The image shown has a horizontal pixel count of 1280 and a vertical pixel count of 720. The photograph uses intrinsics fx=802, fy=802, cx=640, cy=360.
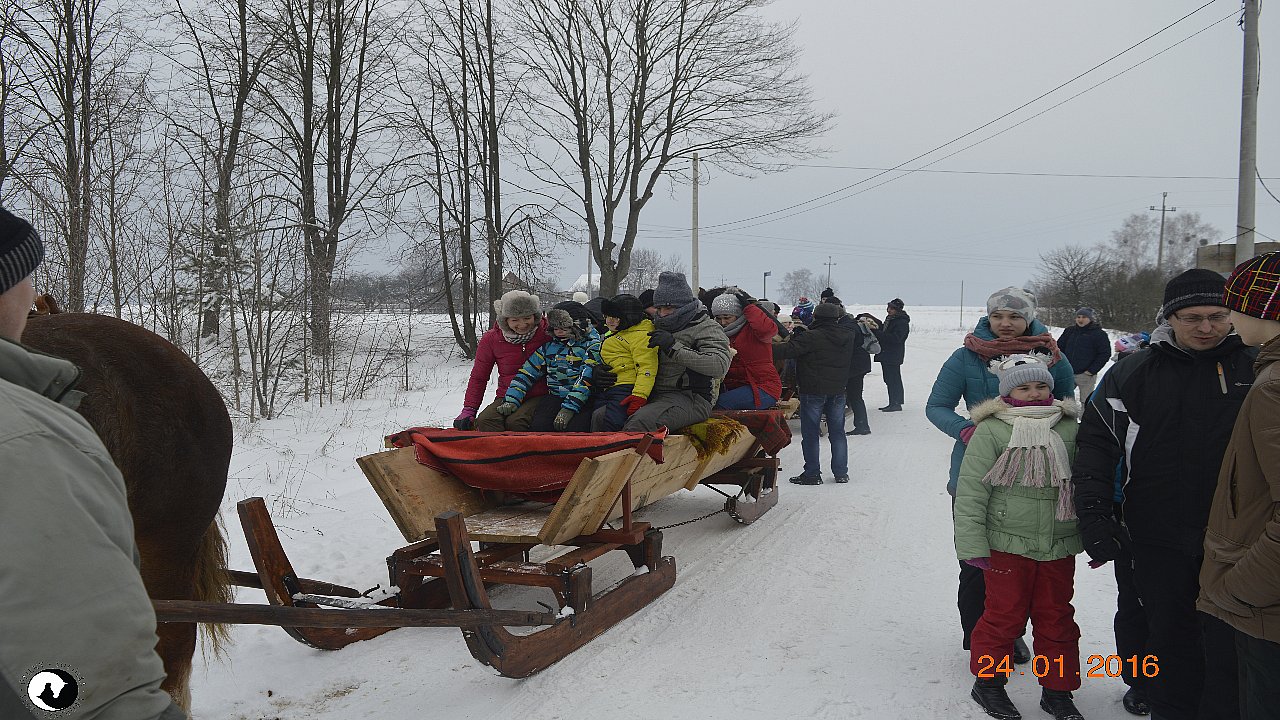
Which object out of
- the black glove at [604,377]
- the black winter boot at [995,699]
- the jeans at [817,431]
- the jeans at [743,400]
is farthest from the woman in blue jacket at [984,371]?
the jeans at [817,431]

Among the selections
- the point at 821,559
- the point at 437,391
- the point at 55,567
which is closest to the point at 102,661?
the point at 55,567

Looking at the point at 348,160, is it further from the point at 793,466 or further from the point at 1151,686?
the point at 1151,686

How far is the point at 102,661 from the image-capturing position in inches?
41.2

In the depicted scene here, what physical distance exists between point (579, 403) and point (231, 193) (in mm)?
6152

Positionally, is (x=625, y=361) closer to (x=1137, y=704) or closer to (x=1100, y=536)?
(x=1100, y=536)

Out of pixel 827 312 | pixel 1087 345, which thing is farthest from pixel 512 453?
pixel 1087 345

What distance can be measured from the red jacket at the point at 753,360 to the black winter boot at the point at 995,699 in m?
3.61

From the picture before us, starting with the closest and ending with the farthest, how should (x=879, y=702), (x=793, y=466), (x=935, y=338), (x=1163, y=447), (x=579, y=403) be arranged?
(x=1163, y=447)
(x=879, y=702)
(x=579, y=403)
(x=793, y=466)
(x=935, y=338)

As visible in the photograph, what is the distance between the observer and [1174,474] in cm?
296

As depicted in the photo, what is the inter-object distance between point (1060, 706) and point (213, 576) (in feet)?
12.3

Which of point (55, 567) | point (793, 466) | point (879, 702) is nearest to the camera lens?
point (55, 567)

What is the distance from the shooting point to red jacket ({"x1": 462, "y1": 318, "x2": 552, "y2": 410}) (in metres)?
5.85

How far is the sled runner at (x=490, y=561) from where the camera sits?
3.54 metres

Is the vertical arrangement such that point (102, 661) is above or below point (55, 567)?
below
